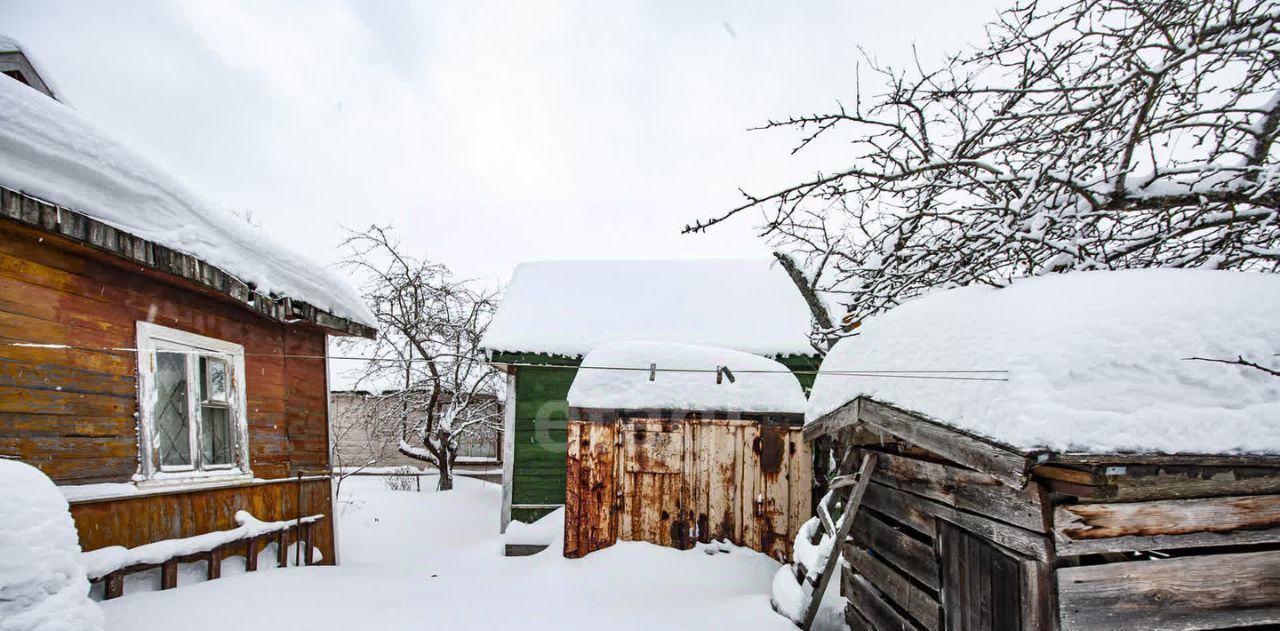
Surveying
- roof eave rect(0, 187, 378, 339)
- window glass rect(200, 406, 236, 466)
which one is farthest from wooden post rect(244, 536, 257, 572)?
roof eave rect(0, 187, 378, 339)

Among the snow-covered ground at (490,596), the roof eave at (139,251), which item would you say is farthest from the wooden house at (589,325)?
the roof eave at (139,251)

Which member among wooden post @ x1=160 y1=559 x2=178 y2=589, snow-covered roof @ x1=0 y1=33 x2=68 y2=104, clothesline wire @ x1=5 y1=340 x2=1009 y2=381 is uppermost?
snow-covered roof @ x1=0 y1=33 x2=68 y2=104

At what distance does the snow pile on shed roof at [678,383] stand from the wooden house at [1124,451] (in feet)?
12.4

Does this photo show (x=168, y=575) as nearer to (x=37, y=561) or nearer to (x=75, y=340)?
(x=75, y=340)

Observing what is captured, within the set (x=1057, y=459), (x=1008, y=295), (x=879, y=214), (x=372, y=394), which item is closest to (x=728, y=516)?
(x=879, y=214)

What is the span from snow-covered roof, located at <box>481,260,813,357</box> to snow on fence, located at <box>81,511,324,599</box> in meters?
3.94

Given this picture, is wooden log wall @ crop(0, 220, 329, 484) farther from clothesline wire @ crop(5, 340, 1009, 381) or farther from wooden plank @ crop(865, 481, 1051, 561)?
wooden plank @ crop(865, 481, 1051, 561)

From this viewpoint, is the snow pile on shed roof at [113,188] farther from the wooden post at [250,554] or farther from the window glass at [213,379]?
the wooden post at [250,554]

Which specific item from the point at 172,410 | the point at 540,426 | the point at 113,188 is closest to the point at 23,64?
the point at 113,188

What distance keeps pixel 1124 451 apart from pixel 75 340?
6.75 meters

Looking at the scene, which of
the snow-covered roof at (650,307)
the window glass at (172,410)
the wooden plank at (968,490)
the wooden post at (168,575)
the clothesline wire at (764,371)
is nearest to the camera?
the wooden plank at (968,490)

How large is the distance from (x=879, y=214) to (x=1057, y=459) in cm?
338

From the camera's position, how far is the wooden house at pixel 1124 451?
2307 mm

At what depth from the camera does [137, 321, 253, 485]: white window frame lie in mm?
5055
